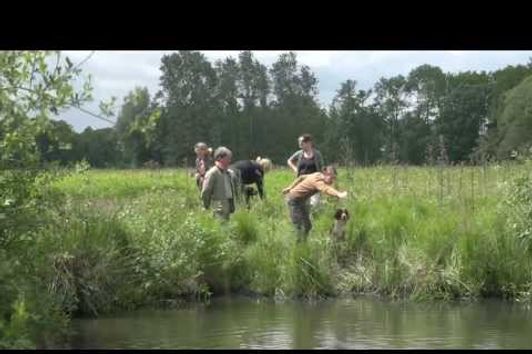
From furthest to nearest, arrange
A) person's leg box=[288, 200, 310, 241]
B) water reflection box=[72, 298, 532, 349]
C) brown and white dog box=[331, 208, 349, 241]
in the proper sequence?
person's leg box=[288, 200, 310, 241]
brown and white dog box=[331, 208, 349, 241]
water reflection box=[72, 298, 532, 349]

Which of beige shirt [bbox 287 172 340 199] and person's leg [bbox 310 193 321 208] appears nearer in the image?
beige shirt [bbox 287 172 340 199]

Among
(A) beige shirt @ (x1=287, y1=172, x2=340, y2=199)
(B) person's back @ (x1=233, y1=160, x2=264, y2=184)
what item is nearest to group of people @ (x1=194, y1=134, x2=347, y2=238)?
(A) beige shirt @ (x1=287, y1=172, x2=340, y2=199)

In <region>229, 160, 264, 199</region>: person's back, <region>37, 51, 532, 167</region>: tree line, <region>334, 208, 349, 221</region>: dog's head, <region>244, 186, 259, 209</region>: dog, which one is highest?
<region>37, 51, 532, 167</region>: tree line

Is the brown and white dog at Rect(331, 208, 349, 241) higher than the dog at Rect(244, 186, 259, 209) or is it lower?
lower

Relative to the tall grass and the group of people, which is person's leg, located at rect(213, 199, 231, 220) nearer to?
the group of people

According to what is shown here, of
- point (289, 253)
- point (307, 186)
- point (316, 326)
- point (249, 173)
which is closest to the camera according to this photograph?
point (316, 326)

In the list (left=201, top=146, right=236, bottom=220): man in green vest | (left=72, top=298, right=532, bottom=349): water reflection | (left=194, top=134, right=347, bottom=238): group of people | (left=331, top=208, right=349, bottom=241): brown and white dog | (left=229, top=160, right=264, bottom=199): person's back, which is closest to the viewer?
(left=72, top=298, right=532, bottom=349): water reflection

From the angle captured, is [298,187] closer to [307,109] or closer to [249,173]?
[249,173]

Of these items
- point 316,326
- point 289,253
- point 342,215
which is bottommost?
point 316,326

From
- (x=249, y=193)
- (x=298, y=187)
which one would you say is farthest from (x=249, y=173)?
(x=298, y=187)

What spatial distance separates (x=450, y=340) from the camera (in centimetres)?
763
